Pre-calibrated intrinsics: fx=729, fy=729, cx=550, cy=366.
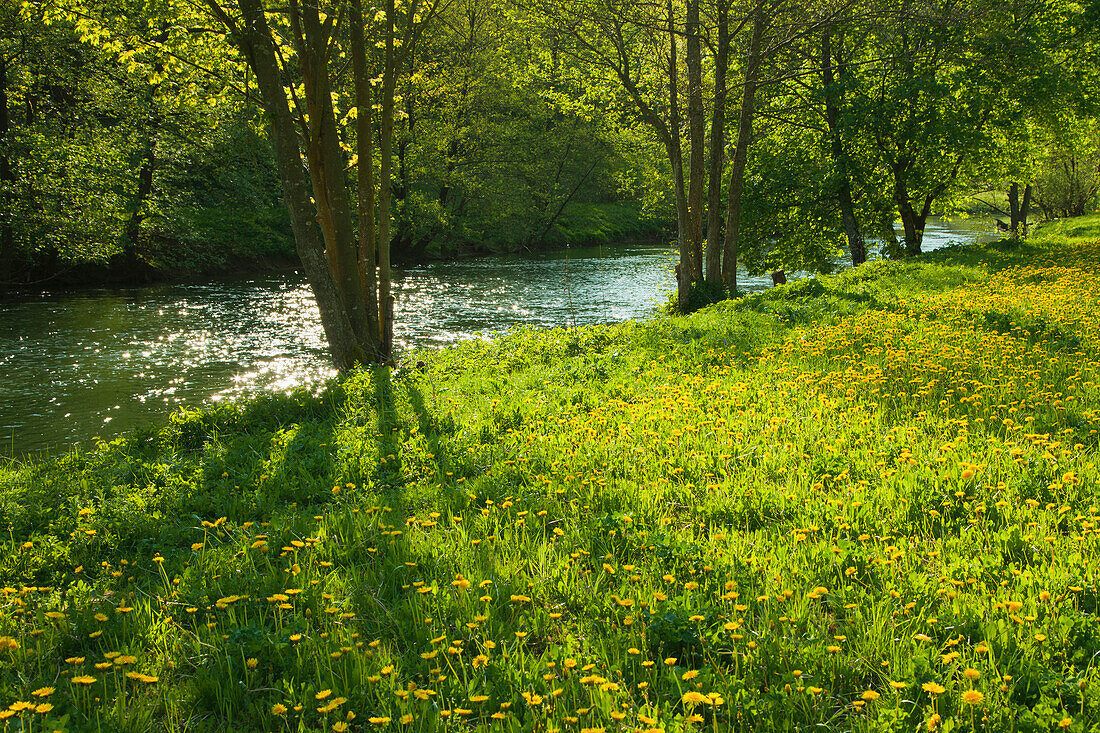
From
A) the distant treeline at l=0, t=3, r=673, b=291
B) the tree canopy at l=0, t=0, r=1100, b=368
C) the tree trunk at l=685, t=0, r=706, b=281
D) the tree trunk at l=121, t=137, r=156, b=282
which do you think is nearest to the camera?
the tree canopy at l=0, t=0, r=1100, b=368

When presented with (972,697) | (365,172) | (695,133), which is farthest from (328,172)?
(972,697)

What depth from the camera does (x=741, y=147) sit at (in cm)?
1415

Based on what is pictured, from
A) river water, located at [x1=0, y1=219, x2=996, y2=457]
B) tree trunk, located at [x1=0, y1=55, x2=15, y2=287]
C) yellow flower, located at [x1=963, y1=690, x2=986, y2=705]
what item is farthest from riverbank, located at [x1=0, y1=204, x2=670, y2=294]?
yellow flower, located at [x1=963, y1=690, x2=986, y2=705]

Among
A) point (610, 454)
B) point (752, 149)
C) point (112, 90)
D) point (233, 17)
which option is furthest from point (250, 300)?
point (610, 454)

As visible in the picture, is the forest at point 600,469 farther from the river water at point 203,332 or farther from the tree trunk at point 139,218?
the tree trunk at point 139,218

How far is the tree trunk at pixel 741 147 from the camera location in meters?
13.5

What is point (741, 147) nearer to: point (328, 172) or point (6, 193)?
point (328, 172)

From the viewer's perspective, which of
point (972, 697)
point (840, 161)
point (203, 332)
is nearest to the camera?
point (972, 697)

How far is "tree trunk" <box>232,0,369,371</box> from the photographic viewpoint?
30.3ft

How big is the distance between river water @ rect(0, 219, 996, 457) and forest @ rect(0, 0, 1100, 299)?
2.53 meters

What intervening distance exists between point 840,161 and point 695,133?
7626mm

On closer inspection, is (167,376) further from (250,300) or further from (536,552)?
(536,552)

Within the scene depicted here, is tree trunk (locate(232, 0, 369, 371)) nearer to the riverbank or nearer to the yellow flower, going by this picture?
the riverbank

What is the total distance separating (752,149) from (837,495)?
1946cm
